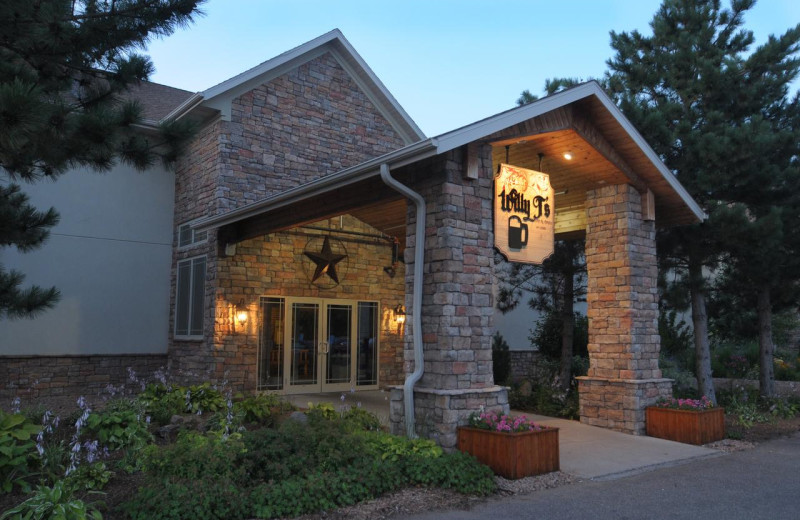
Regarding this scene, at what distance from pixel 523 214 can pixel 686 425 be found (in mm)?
3819

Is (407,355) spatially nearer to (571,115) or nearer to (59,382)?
(571,115)

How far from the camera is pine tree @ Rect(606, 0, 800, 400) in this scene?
35.2 ft

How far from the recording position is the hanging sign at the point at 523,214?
8250 millimetres

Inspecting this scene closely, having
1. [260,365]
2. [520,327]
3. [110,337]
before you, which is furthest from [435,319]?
[520,327]

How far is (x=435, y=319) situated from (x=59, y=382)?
8411 mm

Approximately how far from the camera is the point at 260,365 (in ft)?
41.5

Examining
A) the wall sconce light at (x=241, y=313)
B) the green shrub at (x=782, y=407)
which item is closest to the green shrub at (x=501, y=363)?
the green shrub at (x=782, y=407)

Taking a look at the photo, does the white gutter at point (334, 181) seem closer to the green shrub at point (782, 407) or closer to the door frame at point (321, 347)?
the door frame at point (321, 347)

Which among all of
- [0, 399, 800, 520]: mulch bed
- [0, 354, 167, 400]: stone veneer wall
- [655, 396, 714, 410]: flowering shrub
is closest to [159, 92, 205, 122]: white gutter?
[0, 354, 167, 400]: stone veneer wall

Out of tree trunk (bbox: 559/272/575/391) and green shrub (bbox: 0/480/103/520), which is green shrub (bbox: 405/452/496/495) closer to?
green shrub (bbox: 0/480/103/520)

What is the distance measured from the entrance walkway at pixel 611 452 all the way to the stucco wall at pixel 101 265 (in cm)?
599

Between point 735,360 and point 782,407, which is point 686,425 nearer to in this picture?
point 782,407

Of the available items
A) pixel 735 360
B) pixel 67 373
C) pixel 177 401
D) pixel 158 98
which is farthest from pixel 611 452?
pixel 158 98

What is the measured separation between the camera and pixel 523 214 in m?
8.57
